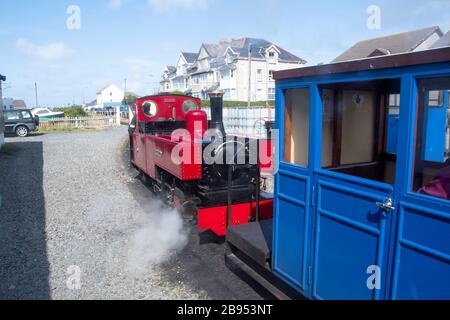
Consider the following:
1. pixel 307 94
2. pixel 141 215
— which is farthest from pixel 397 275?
pixel 141 215

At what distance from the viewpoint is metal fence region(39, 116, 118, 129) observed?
→ 1152 inches

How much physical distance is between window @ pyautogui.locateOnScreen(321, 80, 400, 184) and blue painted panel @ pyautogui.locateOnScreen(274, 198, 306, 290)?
1.73 ft

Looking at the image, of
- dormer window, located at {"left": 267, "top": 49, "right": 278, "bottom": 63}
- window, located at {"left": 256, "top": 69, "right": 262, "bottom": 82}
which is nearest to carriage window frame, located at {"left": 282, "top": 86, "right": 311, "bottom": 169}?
window, located at {"left": 256, "top": 69, "right": 262, "bottom": 82}

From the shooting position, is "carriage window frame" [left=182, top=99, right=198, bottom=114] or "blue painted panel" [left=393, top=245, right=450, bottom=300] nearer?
"blue painted panel" [left=393, top=245, right=450, bottom=300]

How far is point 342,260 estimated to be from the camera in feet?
8.68

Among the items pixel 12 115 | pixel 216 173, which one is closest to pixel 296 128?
pixel 216 173

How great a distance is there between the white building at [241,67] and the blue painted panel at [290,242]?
113 ft

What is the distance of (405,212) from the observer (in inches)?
85.7

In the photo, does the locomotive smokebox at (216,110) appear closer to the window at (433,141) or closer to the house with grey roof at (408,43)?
the house with grey roof at (408,43)

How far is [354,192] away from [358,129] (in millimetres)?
957

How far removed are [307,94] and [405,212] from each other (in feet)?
4.33

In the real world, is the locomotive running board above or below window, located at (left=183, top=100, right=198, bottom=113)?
below

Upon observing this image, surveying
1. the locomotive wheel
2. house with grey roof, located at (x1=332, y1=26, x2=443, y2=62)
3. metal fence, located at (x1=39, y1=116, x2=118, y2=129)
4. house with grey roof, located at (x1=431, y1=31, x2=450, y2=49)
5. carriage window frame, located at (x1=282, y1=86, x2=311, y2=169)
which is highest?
house with grey roof, located at (x1=332, y1=26, x2=443, y2=62)

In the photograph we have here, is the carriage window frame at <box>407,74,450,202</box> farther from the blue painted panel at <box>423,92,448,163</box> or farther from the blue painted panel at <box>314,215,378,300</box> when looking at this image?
the blue painted panel at <box>314,215,378,300</box>
